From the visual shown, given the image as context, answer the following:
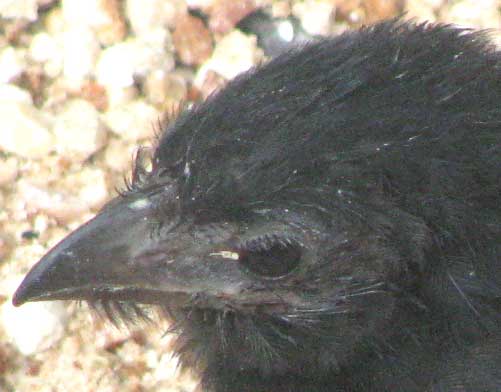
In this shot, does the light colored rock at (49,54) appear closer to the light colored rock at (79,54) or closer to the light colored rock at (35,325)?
the light colored rock at (79,54)

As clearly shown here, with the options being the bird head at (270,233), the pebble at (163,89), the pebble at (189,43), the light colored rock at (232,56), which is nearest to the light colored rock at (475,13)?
the light colored rock at (232,56)

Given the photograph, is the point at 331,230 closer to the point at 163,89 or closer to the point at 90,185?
the point at 90,185

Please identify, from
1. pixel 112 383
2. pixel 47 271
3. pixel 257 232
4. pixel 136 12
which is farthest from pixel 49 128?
pixel 257 232

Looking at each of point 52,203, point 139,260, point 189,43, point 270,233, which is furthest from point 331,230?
point 189,43

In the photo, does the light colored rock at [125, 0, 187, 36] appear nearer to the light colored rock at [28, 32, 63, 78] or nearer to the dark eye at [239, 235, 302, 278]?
the light colored rock at [28, 32, 63, 78]

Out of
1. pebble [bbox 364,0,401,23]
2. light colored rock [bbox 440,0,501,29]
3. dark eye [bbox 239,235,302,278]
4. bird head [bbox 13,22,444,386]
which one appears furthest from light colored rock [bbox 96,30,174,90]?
dark eye [bbox 239,235,302,278]

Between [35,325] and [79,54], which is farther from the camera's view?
[79,54]
